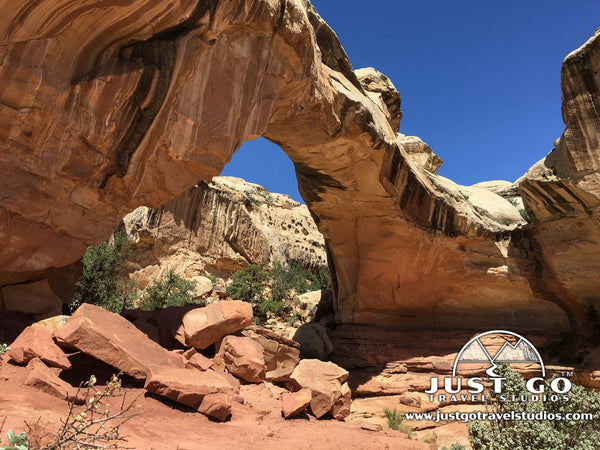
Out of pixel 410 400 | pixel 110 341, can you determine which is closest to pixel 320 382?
pixel 110 341

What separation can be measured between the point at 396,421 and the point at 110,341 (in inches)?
303

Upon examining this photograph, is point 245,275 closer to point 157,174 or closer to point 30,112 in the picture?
point 157,174

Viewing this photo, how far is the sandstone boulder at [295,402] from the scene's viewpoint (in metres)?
7.21

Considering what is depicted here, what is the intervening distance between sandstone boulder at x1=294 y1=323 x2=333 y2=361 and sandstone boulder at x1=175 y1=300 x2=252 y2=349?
16.5 ft

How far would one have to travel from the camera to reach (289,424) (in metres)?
6.92

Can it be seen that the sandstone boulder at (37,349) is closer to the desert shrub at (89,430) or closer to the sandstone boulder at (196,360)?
the desert shrub at (89,430)

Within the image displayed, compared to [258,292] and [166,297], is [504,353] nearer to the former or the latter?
[258,292]

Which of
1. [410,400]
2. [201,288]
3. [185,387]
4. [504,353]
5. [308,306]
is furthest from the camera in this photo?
[201,288]

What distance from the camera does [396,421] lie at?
10.6 m

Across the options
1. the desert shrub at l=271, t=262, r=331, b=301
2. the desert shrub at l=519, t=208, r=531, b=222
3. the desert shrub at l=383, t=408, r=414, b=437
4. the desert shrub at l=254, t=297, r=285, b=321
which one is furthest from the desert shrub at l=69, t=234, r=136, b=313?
the desert shrub at l=519, t=208, r=531, b=222

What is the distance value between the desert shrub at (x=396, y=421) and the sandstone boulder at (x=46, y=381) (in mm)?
7443

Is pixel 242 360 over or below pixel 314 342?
below

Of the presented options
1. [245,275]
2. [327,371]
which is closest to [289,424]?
[327,371]

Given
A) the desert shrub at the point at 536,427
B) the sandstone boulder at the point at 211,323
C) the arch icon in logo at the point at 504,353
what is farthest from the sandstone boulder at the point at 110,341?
the arch icon in logo at the point at 504,353
